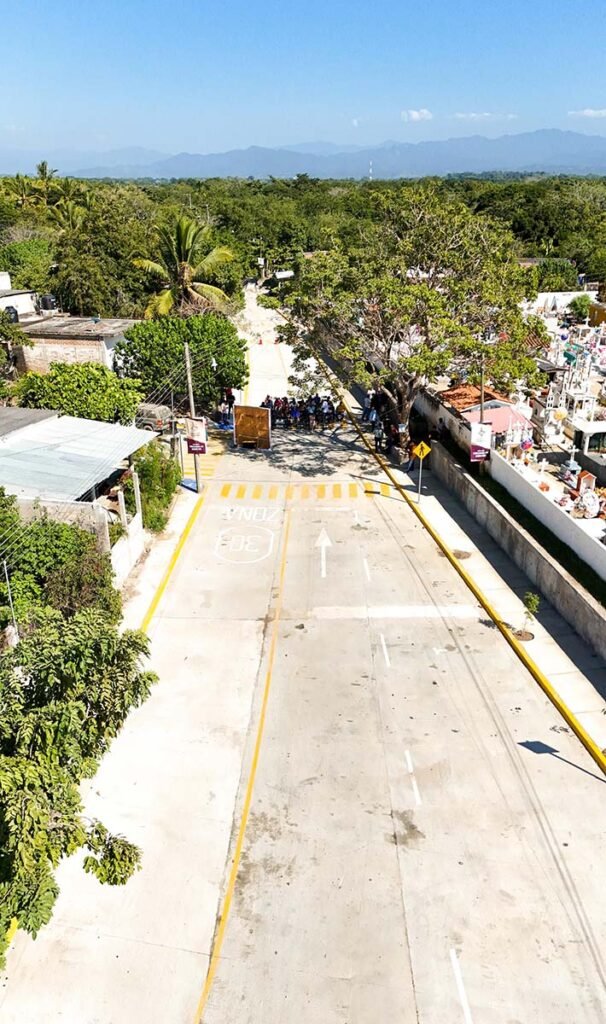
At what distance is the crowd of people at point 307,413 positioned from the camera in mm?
34594

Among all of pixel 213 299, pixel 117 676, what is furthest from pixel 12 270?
pixel 117 676

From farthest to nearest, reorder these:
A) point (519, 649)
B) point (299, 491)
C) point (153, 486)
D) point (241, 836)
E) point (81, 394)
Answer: point (299, 491)
point (81, 394)
point (153, 486)
point (519, 649)
point (241, 836)

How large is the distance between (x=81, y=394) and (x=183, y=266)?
59.7 ft

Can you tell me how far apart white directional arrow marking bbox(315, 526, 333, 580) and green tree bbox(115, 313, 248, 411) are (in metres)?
11.6

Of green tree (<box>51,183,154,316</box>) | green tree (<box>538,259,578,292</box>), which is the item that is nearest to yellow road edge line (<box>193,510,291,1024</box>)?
green tree (<box>51,183,154,316</box>)

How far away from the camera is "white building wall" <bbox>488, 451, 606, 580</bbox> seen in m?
18.7

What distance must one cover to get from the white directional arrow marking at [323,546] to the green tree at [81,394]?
29.2 feet

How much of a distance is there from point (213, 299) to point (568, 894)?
37126 mm

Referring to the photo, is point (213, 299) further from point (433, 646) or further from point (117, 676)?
Result: point (117, 676)

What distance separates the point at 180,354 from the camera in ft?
103

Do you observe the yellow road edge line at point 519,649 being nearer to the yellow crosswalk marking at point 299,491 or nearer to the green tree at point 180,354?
the yellow crosswalk marking at point 299,491

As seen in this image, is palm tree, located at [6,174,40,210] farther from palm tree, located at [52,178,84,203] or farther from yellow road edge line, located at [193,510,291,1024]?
yellow road edge line, located at [193,510,291,1024]

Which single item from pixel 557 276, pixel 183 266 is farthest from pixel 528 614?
pixel 557 276

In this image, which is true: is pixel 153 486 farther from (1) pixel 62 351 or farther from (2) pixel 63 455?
(1) pixel 62 351
